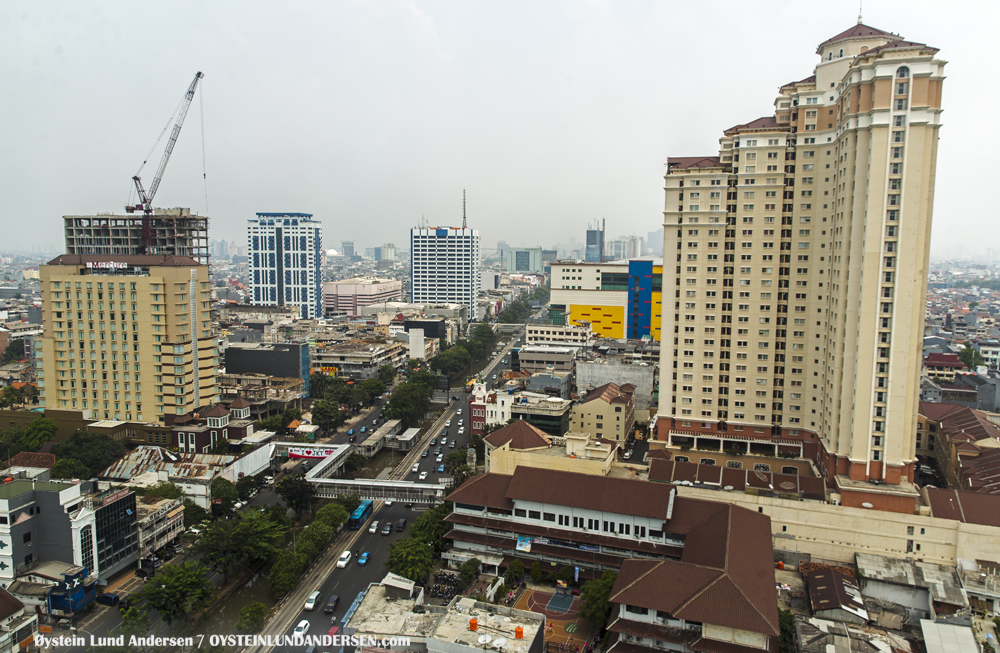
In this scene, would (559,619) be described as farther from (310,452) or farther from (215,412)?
(215,412)

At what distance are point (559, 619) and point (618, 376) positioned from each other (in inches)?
1212

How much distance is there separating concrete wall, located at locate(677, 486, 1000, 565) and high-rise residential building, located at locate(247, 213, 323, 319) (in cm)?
9678

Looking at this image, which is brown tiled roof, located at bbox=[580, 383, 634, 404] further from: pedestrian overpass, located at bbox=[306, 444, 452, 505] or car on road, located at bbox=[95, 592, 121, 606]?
car on road, located at bbox=[95, 592, 121, 606]

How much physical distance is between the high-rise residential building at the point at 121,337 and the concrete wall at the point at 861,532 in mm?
35932

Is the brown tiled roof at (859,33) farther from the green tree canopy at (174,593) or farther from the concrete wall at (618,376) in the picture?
the green tree canopy at (174,593)

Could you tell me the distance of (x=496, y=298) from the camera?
5428 inches

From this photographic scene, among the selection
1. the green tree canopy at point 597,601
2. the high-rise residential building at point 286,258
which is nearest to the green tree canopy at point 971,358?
the green tree canopy at point 597,601

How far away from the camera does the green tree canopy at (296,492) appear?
3497 centimetres

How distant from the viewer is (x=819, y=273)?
3709cm

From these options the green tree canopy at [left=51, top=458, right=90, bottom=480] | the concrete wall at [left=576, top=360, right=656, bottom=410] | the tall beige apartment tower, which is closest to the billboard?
the green tree canopy at [left=51, top=458, right=90, bottom=480]

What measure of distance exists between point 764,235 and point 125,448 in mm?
42929

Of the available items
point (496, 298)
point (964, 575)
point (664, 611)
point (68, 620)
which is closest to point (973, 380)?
point (964, 575)

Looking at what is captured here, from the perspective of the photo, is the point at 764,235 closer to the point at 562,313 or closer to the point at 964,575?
the point at 964,575

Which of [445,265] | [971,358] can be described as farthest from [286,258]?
[971,358]
